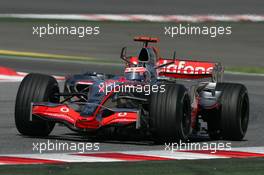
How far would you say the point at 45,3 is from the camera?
3381 cm

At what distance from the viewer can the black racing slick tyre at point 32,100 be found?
12195 millimetres

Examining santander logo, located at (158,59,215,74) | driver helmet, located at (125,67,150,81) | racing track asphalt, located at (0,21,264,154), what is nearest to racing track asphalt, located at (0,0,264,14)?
racing track asphalt, located at (0,21,264,154)

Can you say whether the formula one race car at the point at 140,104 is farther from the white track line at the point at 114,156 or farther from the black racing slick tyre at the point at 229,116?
the white track line at the point at 114,156

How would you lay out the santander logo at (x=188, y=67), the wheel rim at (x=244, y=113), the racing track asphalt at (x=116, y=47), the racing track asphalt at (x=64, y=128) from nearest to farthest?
the racing track asphalt at (x=64, y=128), the wheel rim at (x=244, y=113), the santander logo at (x=188, y=67), the racing track asphalt at (x=116, y=47)

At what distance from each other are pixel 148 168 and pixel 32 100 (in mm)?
2738

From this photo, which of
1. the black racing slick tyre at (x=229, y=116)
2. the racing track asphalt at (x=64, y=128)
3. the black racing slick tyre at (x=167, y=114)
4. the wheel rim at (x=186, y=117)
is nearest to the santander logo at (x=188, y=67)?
the black racing slick tyre at (x=229, y=116)

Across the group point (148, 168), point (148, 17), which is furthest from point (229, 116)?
point (148, 17)

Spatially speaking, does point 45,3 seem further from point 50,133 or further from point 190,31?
point 50,133

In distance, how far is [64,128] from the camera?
45.8 feet

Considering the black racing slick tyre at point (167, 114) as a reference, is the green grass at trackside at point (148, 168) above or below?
below

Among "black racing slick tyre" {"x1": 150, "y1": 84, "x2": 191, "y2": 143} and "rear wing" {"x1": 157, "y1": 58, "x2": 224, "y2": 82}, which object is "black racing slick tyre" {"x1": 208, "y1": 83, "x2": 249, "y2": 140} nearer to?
"rear wing" {"x1": 157, "y1": 58, "x2": 224, "y2": 82}

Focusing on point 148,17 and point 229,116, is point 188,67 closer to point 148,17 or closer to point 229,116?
point 229,116

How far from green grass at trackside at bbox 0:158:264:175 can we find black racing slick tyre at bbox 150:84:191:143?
3.96 feet

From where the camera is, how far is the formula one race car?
1175 cm
